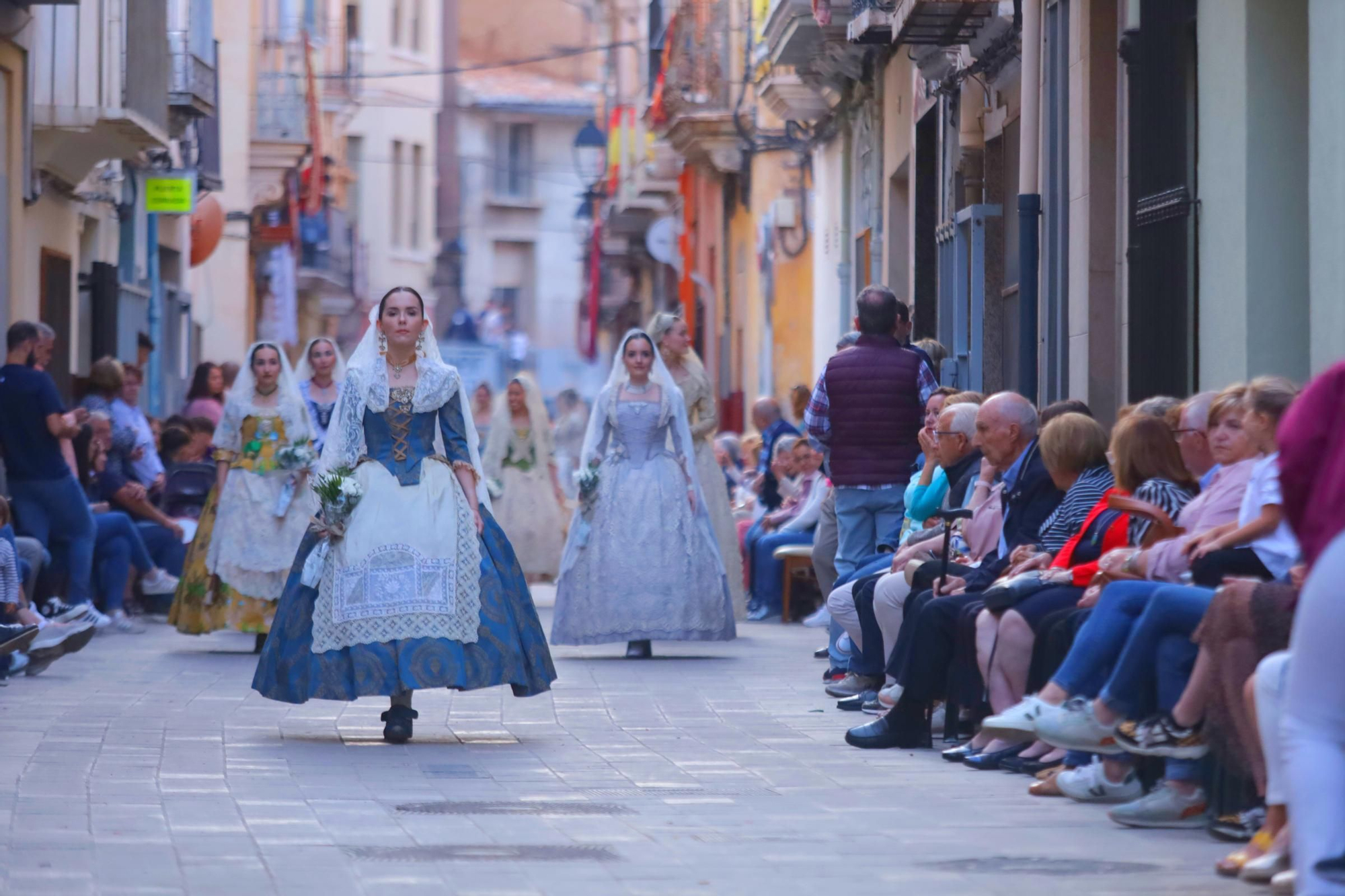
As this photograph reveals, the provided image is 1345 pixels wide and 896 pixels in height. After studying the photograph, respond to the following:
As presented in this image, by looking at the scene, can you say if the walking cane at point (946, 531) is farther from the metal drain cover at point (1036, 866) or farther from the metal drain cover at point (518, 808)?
the metal drain cover at point (1036, 866)

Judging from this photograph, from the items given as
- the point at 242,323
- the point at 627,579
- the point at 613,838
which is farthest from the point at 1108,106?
the point at 242,323

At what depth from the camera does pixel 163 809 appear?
7961 millimetres

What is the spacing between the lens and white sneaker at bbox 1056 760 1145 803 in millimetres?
7953

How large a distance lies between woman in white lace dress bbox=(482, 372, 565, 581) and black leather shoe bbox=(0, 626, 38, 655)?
8.42 meters

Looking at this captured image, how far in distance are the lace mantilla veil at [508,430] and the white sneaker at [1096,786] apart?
43.1ft

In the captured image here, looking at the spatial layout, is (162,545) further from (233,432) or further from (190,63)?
(190,63)

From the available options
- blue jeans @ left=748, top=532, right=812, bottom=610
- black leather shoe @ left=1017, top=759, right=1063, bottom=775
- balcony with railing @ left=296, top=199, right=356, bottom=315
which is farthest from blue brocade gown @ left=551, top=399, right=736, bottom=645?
balcony with railing @ left=296, top=199, right=356, bottom=315

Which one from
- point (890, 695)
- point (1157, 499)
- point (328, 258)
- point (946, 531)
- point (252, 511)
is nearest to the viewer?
point (1157, 499)

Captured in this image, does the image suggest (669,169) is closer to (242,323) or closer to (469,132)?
(242,323)

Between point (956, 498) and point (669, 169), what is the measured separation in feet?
100

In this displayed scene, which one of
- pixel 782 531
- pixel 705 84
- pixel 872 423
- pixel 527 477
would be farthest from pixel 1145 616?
pixel 705 84

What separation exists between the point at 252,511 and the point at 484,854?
27.3 feet

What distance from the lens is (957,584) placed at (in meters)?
9.72

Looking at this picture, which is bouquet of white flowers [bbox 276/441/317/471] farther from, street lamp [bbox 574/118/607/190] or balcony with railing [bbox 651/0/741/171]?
street lamp [bbox 574/118/607/190]
